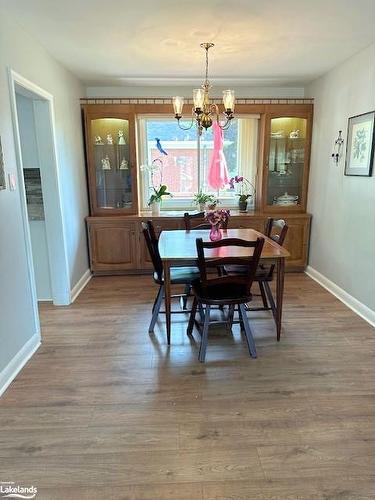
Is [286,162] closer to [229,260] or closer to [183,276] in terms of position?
[183,276]

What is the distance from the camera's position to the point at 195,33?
2711 millimetres

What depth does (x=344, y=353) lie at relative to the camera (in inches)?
103

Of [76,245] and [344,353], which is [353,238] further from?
[76,245]

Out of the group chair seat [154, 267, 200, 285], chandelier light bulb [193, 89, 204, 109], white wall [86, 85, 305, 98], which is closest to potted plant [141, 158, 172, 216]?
white wall [86, 85, 305, 98]

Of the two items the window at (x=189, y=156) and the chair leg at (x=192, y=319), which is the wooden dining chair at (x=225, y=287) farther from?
the window at (x=189, y=156)

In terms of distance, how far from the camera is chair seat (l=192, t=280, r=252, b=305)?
251cm

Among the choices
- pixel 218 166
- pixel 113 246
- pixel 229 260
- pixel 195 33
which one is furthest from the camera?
pixel 218 166

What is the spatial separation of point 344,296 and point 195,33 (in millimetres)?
2888

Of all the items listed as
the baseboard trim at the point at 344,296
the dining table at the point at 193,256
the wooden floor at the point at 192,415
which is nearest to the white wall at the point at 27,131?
the dining table at the point at 193,256

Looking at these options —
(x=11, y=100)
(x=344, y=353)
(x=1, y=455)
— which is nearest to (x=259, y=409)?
(x=344, y=353)

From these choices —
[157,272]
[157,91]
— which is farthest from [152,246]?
[157,91]

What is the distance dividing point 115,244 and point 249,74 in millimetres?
2631

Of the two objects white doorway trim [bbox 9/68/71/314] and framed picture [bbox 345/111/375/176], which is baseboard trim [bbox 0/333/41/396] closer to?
white doorway trim [bbox 9/68/71/314]

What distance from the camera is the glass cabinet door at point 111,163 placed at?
14.4 feet
